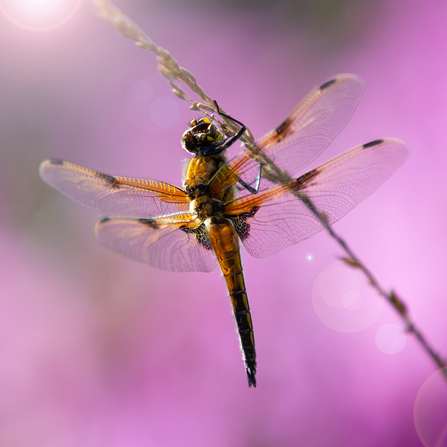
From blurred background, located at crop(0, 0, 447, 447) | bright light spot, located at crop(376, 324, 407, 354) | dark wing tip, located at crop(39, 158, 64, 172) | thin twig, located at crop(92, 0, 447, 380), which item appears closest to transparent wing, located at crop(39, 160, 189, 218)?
dark wing tip, located at crop(39, 158, 64, 172)

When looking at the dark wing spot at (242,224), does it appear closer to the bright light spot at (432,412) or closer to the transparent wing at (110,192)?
the transparent wing at (110,192)

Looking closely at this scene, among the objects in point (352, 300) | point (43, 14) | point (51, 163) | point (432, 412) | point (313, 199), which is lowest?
point (432, 412)

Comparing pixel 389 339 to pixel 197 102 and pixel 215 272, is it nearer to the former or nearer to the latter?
pixel 215 272

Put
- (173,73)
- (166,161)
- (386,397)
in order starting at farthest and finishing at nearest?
(166,161) < (386,397) < (173,73)

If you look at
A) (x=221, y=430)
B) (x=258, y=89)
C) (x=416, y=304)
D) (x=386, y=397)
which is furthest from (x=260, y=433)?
(x=258, y=89)

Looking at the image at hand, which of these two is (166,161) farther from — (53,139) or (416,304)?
(416,304)

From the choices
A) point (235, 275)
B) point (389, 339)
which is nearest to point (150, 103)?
point (235, 275)

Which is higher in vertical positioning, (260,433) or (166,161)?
(166,161)

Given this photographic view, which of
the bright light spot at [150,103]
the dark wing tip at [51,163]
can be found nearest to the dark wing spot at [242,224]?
the dark wing tip at [51,163]
